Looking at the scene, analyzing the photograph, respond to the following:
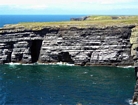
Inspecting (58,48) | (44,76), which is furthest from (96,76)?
(58,48)

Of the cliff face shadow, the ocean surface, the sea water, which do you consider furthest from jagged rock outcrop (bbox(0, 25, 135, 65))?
the ocean surface

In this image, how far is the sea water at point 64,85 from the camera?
67688 mm

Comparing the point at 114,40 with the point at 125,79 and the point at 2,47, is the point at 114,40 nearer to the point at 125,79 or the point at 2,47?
the point at 125,79

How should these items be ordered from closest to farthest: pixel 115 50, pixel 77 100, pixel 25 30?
pixel 77 100 < pixel 115 50 < pixel 25 30

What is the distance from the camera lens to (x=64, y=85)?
8031cm

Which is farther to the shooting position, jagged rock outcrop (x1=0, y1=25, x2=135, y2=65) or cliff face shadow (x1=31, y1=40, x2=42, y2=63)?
cliff face shadow (x1=31, y1=40, x2=42, y2=63)

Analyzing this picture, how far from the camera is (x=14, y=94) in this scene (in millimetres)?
72875

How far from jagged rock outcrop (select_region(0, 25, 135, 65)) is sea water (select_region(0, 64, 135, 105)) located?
4.76m

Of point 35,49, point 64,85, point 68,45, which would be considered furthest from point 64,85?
point 35,49

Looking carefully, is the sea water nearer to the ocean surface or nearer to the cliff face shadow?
the ocean surface

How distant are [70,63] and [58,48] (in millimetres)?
6450

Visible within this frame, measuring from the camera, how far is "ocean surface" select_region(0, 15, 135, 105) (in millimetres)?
67688

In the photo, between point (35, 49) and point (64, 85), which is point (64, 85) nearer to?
point (64, 85)

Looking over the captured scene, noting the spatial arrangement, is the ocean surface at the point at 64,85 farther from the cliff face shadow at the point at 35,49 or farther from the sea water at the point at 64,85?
the cliff face shadow at the point at 35,49
